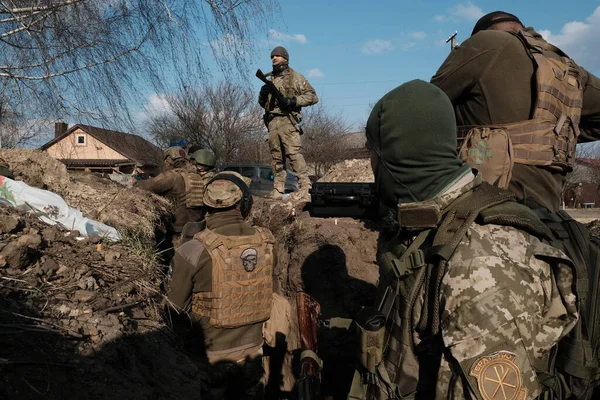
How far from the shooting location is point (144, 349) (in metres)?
2.63

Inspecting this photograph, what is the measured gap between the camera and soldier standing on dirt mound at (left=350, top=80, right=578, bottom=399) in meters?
1.44

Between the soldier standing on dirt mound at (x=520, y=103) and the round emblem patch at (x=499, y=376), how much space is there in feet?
4.68

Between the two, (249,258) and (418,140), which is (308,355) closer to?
(249,258)

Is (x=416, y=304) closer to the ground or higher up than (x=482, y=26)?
closer to the ground

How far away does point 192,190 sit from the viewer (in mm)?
6520

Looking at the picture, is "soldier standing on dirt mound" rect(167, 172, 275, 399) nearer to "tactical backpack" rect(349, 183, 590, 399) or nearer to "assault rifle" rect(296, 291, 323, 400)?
"assault rifle" rect(296, 291, 323, 400)

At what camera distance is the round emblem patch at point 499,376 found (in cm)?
141

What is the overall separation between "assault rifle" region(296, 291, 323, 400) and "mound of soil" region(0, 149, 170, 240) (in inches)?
80.5

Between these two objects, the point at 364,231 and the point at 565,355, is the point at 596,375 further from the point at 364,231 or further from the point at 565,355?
the point at 364,231

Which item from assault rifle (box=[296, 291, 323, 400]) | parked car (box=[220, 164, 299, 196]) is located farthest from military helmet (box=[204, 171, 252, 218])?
parked car (box=[220, 164, 299, 196])

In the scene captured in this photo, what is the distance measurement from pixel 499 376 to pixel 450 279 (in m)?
0.32

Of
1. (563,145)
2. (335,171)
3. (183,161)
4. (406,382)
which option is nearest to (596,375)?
(406,382)

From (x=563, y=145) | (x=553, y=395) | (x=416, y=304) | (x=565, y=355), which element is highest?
(x=563, y=145)

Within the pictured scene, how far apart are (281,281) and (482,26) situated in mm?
4221
